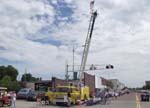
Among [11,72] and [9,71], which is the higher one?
[9,71]

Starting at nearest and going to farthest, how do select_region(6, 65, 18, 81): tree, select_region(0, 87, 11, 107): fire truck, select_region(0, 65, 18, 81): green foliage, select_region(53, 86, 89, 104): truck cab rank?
select_region(0, 87, 11, 107): fire truck
select_region(53, 86, 89, 104): truck cab
select_region(0, 65, 18, 81): green foliage
select_region(6, 65, 18, 81): tree

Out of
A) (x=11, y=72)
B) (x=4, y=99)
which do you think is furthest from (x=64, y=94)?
(x=11, y=72)

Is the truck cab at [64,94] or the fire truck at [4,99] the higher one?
the truck cab at [64,94]

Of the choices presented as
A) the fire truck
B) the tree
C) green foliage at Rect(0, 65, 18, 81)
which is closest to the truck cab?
the fire truck

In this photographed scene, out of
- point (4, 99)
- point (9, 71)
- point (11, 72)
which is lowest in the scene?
point (4, 99)

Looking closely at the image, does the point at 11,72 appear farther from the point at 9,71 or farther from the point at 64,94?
the point at 64,94

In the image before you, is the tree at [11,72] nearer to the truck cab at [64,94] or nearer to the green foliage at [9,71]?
the green foliage at [9,71]

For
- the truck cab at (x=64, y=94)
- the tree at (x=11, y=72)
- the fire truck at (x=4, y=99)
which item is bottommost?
the fire truck at (x=4, y=99)

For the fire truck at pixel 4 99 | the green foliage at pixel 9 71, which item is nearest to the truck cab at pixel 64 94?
the fire truck at pixel 4 99

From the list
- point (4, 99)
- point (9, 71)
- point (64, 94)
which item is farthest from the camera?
point (9, 71)

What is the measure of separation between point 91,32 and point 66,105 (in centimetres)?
2279

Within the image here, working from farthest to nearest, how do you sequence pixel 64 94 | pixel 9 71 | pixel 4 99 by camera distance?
pixel 9 71 < pixel 64 94 < pixel 4 99

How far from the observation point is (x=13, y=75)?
Result: 14000 cm

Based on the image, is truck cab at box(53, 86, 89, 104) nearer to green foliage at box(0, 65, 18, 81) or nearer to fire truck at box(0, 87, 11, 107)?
fire truck at box(0, 87, 11, 107)
